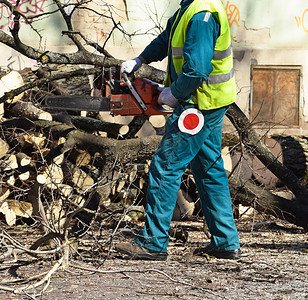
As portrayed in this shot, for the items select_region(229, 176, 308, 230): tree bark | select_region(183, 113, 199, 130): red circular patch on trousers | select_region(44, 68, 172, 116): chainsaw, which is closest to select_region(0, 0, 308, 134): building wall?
select_region(229, 176, 308, 230): tree bark

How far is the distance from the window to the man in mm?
4559

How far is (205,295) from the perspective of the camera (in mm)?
2398

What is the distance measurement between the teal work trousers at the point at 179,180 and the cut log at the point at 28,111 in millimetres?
1997

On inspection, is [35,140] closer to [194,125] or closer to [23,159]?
[23,159]

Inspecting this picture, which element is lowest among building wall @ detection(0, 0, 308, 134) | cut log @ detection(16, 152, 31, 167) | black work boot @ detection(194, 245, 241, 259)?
black work boot @ detection(194, 245, 241, 259)

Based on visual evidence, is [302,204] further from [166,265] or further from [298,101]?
[298,101]

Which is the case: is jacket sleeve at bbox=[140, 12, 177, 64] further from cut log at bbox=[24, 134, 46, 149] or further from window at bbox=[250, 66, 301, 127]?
window at bbox=[250, 66, 301, 127]

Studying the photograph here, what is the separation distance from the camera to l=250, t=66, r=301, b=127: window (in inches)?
303

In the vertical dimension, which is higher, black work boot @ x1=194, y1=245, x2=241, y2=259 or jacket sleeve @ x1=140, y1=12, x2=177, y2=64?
jacket sleeve @ x1=140, y1=12, x2=177, y2=64

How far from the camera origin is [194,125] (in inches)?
123

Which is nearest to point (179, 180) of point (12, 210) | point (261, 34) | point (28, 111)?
point (12, 210)

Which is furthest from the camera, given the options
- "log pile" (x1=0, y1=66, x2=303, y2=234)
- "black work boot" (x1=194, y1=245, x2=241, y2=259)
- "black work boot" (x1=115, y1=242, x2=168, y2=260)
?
"log pile" (x1=0, y1=66, x2=303, y2=234)

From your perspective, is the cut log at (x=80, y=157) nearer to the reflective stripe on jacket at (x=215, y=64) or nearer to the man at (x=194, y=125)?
the man at (x=194, y=125)

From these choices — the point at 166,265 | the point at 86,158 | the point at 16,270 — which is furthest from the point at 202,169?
the point at 86,158
